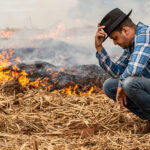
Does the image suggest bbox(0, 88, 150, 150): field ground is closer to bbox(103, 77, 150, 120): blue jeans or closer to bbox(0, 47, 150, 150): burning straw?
bbox(0, 47, 150, 150): burning straw

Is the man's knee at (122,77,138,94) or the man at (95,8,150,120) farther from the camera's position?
the man's knee at (122,77,138,94)

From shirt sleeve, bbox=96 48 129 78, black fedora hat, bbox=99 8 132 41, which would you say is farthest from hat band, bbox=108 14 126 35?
shirt sleeve, bbox=96 48 129 78

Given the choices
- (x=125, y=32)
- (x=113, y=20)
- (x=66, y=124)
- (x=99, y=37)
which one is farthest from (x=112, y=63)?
(x=66, y=124)

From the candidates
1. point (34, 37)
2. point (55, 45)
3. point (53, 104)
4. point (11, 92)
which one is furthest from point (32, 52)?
point (53, 104)

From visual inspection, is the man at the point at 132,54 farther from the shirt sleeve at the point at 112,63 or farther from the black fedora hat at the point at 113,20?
the shirt sleeve at the point at 112,63

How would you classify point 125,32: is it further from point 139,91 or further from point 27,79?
point 27,79

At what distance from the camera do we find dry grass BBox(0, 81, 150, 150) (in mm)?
3074

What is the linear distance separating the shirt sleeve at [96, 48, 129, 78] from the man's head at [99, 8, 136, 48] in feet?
1.33

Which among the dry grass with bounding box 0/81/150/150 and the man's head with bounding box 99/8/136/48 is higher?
the man's head with bounding box 99/8/136/48

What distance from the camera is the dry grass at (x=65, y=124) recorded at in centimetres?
307

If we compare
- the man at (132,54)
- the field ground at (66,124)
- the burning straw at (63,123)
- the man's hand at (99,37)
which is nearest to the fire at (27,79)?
the burning straw at (63,123)

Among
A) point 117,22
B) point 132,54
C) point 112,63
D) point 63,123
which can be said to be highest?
point 117,22

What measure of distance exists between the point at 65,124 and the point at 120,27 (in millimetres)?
1695

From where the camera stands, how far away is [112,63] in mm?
3928
